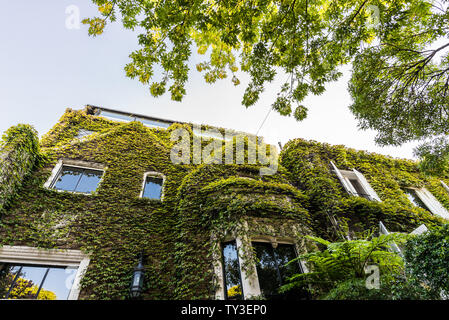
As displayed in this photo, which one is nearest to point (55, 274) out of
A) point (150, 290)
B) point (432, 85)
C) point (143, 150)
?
point (150, 290)

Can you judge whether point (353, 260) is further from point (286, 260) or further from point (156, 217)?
point (156, 217)

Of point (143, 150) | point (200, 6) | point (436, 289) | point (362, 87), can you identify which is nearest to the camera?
point (436, 289)

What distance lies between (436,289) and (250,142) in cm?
860

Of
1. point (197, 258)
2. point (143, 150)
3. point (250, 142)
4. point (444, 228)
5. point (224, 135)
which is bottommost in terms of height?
point (444, 228)

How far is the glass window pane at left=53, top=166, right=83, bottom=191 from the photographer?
7395mm

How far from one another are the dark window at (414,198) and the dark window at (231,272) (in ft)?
31.4

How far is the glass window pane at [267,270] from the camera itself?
17.1 feet

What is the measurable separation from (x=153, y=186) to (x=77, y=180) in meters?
2.73

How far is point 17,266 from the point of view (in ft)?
18.0

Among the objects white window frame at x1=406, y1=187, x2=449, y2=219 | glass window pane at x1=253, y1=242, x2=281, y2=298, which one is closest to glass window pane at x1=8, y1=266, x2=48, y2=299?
glass window pane at x1=253, y1=242, x2=281, y2=298

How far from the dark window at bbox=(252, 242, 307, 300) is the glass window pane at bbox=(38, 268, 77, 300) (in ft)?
16.6

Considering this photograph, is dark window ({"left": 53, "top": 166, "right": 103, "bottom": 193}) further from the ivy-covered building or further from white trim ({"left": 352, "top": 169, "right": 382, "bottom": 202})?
white trim ({"left": 352, "top": 169, "right": 382, "bottom": 202})

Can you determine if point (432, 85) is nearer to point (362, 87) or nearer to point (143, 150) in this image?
point (362, 87)

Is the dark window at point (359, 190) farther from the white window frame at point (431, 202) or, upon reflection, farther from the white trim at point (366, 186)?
the white window frame at point (431, 202)
